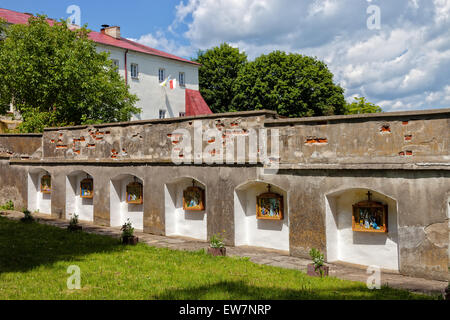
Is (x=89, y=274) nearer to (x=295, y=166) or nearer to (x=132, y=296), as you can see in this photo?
(x=132, y=296)

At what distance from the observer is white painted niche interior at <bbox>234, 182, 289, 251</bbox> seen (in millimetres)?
10852

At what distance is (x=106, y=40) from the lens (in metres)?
36.0

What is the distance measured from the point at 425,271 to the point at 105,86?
806 inches

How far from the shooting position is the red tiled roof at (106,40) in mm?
32531

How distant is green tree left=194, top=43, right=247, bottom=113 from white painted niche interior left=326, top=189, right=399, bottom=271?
35.6 metres

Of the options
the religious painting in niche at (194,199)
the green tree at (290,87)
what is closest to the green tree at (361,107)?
the green tree at (290,87)

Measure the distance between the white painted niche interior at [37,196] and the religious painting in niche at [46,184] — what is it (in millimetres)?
171

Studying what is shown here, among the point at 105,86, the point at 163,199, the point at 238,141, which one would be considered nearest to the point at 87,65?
the point at 105,86

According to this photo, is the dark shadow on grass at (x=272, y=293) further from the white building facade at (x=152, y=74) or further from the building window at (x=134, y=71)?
the building window at (x=134, y=71)

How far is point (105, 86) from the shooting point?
963 inches

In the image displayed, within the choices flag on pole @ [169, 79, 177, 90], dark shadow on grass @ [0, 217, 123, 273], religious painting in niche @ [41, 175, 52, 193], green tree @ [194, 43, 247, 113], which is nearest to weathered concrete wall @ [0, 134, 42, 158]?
religious painting in niche @ [41, 175, 52, 193]

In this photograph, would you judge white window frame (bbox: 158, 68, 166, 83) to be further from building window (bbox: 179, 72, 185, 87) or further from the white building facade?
building window (bbox: 179, 72, 185, 87)

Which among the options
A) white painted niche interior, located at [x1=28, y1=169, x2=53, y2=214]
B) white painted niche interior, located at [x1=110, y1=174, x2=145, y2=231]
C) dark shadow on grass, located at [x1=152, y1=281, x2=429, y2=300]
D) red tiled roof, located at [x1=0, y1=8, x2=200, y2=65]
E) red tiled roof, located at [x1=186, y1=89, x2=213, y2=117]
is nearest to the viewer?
dark shadow on grass, located at [x1=152, y1=281, x2=429, y2=300]

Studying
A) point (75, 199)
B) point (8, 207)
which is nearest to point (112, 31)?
point (8, 207)
